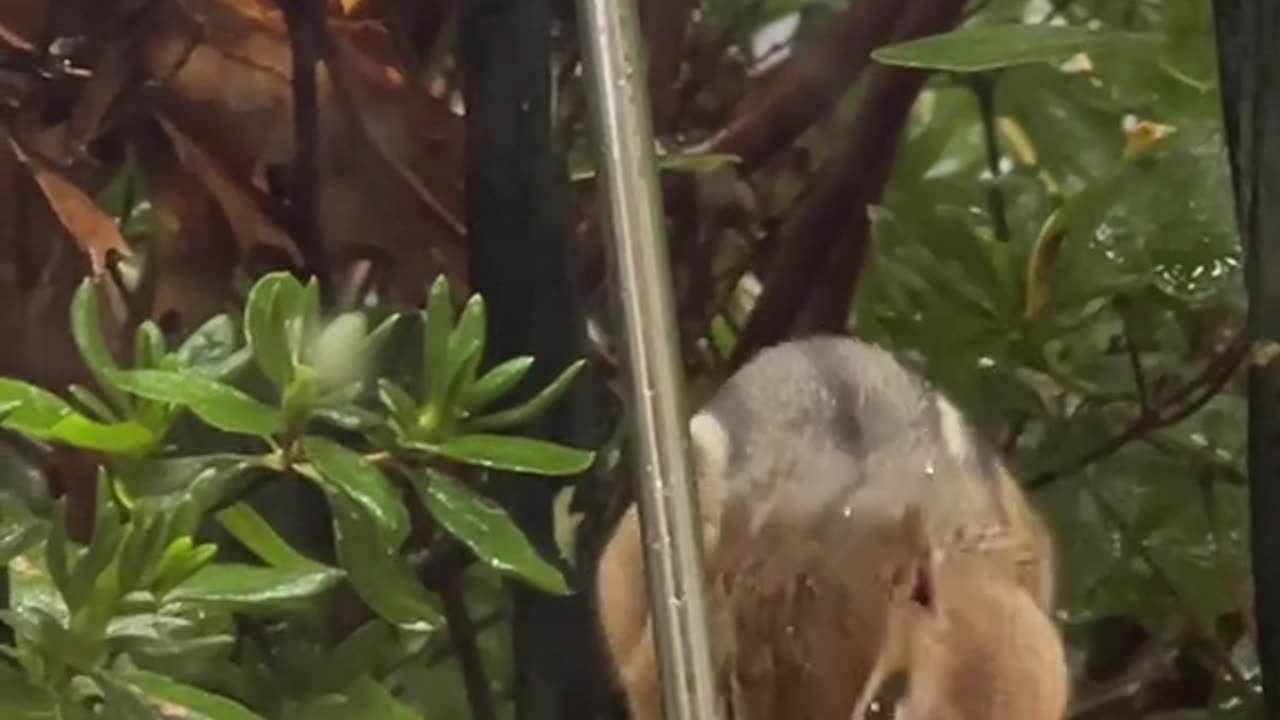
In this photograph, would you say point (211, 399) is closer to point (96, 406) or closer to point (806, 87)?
point (96, 406)

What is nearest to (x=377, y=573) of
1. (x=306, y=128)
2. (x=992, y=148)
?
(x=306, y=128)

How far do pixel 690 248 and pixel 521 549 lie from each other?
0.37ft

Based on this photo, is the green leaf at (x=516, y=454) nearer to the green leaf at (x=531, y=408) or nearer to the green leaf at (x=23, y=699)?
the green leaf at (x=531, y=408)

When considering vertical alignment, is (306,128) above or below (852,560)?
above

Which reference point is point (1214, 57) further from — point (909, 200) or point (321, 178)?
point (321, 178)

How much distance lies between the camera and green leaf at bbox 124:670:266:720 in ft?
1.93

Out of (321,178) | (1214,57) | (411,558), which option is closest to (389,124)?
(321,178)

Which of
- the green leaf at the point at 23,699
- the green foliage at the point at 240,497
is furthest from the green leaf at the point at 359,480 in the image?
the green leaf at the point at 23,699

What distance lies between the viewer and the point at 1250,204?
604 millimetres

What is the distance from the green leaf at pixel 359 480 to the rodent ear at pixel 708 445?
0.31ft

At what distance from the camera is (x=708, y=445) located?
0.59 metres

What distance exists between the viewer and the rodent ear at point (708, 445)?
0.59 m

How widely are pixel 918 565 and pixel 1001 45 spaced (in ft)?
0.56

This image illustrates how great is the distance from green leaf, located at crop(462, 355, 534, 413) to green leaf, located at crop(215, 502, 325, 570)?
0.24 ft
